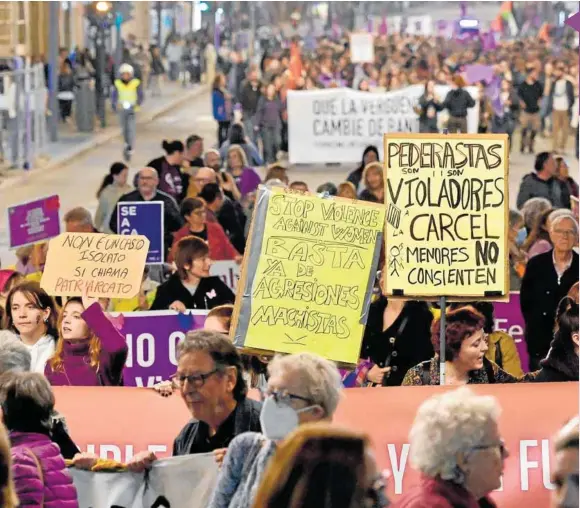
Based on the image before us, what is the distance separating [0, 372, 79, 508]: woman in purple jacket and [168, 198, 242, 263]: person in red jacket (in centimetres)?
699

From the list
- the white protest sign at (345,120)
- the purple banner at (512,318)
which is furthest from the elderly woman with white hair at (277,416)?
the white protest sign at (345,120)

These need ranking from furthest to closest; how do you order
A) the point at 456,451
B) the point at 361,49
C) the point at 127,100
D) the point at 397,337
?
the point at 361,49
the point at 127,100
the point at 397,337
the point at 456,451

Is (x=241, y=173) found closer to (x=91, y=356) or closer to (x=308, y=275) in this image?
(x=91, y=356)

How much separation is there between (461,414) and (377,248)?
280cm

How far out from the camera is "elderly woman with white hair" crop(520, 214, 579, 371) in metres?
10.6

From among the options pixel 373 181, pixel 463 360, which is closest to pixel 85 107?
pixel 373 181

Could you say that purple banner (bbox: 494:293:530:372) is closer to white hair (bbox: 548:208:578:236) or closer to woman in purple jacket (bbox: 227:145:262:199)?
white hair (bbox: 548:208:578:236)

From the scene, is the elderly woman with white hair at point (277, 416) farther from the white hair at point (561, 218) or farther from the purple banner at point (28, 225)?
the purple banner at point (28, 225)

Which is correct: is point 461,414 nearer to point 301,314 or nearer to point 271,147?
point 301,314

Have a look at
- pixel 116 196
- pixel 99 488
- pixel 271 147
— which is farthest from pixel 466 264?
pixel 271 147

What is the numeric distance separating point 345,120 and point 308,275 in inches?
811

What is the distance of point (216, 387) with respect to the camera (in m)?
6.49

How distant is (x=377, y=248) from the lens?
320 inches

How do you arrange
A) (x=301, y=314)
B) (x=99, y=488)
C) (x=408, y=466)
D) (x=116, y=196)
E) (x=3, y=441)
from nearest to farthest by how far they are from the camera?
1. (x=3, y=441)
2. (x=99, y=488)
3. (x=408, y=466)
4. (x=301, y=314)
5. (x=116, y=196)
